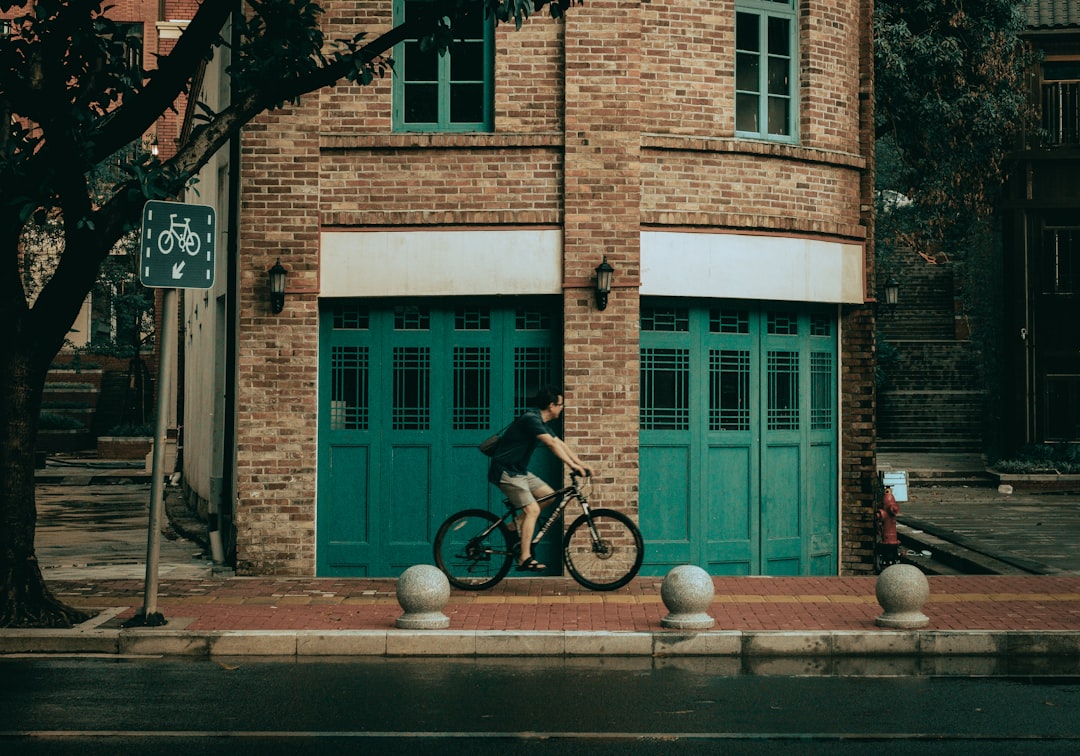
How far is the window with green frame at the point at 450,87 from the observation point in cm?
1339

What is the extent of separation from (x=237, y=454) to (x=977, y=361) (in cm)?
2600

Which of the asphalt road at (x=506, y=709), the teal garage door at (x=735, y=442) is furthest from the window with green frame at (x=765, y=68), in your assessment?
the asphalt road at (x=506, y=709)

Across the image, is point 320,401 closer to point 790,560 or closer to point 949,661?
point 790,560

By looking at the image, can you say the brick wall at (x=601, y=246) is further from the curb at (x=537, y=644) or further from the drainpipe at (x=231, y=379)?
the curb at (x=537, y=644)

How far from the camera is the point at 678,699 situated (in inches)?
314

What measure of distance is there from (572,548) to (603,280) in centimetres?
247

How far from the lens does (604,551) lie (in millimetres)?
12109

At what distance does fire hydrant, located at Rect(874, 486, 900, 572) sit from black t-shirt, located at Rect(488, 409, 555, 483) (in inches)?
181

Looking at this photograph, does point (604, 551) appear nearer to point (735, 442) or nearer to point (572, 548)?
point (572, 548)

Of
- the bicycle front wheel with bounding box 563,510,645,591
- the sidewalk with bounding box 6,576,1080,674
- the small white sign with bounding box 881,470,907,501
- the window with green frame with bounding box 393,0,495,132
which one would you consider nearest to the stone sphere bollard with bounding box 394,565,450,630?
the sidewalk with bounding box 6,576,1080,674

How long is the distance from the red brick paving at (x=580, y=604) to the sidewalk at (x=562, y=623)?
15mm

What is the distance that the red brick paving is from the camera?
10.3 meters

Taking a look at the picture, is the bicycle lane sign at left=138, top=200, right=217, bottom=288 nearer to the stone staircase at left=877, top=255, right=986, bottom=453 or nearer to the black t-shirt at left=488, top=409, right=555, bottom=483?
the black t-shirt at left=488, top=409, right=555, bottom=483

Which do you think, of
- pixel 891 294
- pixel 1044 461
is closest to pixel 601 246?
pixel 891 294
